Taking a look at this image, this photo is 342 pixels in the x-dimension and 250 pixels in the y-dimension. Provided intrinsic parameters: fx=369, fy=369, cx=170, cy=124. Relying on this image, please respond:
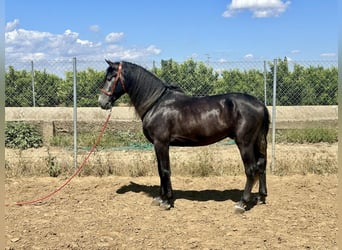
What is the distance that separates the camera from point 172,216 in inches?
201

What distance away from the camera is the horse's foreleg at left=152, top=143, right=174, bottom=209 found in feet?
17.3

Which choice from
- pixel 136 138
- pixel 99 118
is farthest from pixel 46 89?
pixel 136 138

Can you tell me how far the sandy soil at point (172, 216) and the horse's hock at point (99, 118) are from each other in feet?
15.2

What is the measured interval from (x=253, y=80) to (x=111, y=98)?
10.3 m

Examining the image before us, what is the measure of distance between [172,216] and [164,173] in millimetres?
634

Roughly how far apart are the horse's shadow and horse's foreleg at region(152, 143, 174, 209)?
0.60 metres

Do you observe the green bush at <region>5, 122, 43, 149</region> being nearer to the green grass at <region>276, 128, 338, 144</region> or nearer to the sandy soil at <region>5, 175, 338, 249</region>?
the sandy soil at <region>5, 175, 338, 249</region>

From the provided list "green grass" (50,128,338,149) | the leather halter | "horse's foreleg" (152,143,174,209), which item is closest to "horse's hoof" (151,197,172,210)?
"horse's foreleg" (152,143,174,209)

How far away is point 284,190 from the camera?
625 cm

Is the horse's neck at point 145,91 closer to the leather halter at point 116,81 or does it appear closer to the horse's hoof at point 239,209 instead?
the leather halter at point 116,81

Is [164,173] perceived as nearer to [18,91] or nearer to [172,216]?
[172,216]

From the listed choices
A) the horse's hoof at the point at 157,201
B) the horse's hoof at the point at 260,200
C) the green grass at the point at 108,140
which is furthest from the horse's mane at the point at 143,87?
the green grass at the point at 108,140

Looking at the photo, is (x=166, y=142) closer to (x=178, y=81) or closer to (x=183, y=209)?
(x=183, y=209)

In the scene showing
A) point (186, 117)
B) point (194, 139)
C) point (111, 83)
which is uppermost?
point (111, 83)
